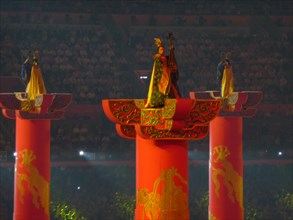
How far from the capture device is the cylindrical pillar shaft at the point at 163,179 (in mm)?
11484

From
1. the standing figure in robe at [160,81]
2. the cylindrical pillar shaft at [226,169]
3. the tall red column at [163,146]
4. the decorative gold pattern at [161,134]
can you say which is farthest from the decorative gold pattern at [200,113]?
the cylindrical pillar shaft at [226,169]

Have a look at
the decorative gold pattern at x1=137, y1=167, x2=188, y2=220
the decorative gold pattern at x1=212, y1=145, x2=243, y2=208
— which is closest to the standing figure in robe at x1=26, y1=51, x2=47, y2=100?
the decorative gold pattern at x1=212, y1=145, x2=243, y2=208

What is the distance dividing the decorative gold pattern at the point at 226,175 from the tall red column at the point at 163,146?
9149 mm

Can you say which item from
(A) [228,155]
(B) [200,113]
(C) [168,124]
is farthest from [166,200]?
(A) [228,155]

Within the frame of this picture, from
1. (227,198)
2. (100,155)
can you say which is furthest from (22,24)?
(227,198)

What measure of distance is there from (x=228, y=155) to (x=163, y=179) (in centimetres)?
945

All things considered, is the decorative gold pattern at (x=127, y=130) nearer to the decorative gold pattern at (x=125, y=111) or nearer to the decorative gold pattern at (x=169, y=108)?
the decorative gold pattern at (x=125, y=111)

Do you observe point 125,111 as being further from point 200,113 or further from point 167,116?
point 200,113

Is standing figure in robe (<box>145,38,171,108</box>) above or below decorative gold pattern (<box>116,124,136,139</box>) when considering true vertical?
above

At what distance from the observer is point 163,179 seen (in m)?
11.5

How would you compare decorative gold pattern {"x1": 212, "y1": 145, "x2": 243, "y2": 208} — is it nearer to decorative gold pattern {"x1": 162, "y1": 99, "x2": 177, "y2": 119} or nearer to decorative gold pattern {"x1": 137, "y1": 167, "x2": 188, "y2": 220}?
decorative gold pattern {"x1": 137, "y1": 167, "x2": 188, "y2": 220}

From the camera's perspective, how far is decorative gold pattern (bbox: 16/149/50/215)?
20625 millimetres

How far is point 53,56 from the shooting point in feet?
116

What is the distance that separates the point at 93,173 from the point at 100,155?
32.4 inches
